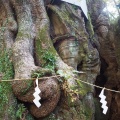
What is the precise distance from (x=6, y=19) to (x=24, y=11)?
18.5 inches

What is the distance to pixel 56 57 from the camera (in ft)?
15.0

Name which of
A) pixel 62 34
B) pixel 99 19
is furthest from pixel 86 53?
pixel 99 19

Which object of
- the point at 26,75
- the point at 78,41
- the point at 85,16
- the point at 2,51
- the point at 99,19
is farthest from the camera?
the point at 99,19

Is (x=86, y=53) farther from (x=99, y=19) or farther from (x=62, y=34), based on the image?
(x=99, y=19)

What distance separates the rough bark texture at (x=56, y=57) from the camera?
3.86 metres

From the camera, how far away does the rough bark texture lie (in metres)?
3.86

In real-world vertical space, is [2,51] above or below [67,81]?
above

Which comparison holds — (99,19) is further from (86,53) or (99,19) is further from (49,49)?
(49,49)

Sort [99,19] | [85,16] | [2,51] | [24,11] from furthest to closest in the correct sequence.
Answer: [99,19] → [85,16] → [24,11] → [2,51]

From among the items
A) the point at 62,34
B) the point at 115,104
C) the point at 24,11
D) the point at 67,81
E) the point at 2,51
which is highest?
the point at 24,11

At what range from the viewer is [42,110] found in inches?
152

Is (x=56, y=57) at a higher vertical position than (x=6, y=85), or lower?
higher

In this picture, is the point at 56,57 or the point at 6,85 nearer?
the point at 6,85

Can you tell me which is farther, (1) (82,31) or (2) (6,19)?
(1) (82,31)
